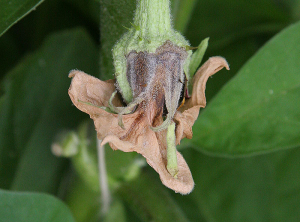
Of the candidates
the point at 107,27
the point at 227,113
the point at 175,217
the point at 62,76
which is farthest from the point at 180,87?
the point at 62,76

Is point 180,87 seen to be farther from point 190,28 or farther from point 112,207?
point 190,28

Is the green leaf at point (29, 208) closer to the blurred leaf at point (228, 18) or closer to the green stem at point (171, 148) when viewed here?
the green stem at point (171, 148)

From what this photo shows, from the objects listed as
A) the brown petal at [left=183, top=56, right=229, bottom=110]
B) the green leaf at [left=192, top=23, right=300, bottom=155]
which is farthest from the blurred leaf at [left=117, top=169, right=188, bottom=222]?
the brown petal at [left=183, top=56, right=229, bottom=110]

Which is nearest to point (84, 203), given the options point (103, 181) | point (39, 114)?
point (103, 181)

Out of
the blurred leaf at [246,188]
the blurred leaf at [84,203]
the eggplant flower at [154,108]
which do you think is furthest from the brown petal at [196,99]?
the blurred leaf at [246,188]

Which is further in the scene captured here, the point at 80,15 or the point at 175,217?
the point at 80,15

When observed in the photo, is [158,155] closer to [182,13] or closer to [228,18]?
[182,13]

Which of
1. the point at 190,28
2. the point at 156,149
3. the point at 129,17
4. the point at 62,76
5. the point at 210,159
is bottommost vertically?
the point at 210,159
